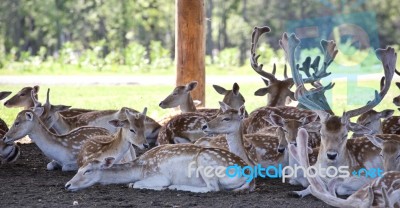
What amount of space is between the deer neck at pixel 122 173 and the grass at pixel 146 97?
503 centimetres

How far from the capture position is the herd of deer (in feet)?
21.7

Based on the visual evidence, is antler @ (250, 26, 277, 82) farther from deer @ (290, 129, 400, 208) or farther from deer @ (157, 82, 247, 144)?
deer @ (290, 129, 400, 208)

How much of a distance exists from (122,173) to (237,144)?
109 centimetres

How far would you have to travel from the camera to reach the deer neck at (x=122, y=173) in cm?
692

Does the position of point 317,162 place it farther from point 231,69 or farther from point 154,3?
point 154,3

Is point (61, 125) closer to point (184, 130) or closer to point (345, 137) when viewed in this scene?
point (184, 130)

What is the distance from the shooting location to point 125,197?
6734mm

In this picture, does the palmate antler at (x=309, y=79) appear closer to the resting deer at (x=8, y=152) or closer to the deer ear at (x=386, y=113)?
the deer ear at (x=386, y=113)

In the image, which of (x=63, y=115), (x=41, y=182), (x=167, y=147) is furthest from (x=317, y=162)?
(x=63, y=115)

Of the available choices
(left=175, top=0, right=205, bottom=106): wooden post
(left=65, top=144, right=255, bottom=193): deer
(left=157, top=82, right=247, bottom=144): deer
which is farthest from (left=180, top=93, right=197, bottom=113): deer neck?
(left=65, top=144, right=255, bottom=193): deer

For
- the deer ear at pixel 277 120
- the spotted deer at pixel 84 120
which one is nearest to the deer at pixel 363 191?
the deer ear at pixel 277 120

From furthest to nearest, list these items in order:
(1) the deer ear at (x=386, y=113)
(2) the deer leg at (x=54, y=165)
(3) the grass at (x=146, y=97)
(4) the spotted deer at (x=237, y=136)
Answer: (3) the grass at (x=146, y=97)
(2) the deer leg at (x=54, y=165)
(1) the deer ear at (x=386, y=113)
(4) the spotted deer at (x=237, y=136)

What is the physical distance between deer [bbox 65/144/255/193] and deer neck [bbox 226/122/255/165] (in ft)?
1.43

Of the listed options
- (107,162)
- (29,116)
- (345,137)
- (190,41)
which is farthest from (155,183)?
(190,41)
